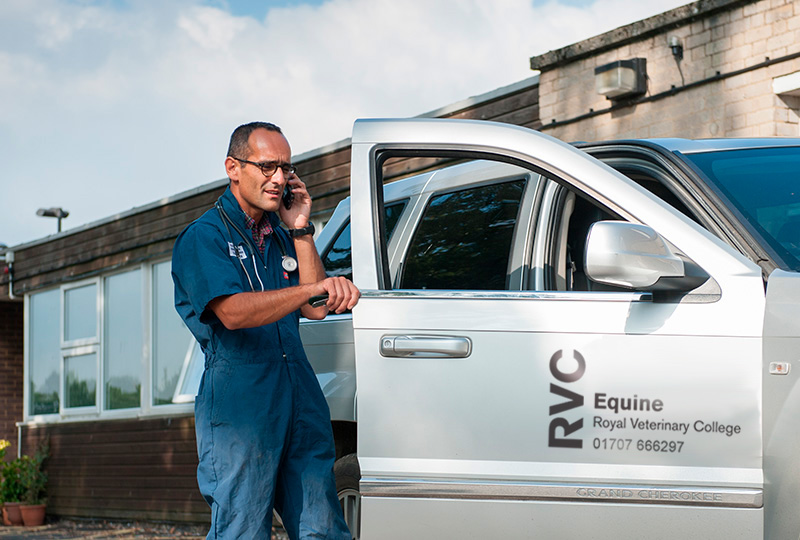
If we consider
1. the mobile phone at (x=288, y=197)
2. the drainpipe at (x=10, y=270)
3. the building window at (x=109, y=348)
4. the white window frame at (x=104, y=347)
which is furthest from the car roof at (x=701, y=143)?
the drainpipe at (x=10, y=270)

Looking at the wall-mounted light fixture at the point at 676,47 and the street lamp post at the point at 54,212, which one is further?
the street lamp post at the point at 54,212

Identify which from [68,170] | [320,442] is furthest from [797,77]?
[68,170]

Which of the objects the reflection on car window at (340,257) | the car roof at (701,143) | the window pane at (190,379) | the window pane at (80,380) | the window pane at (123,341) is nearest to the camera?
the car roof at (701,143)

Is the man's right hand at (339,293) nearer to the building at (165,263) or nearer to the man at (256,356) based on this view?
the man at (256,356)

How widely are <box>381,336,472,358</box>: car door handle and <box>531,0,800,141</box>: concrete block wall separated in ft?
16.3

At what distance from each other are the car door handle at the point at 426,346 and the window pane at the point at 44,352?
41.7ft

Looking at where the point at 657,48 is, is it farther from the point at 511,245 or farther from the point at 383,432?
the point at 383,432

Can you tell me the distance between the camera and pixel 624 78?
8211 millimetres

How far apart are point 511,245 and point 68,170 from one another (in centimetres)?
2374

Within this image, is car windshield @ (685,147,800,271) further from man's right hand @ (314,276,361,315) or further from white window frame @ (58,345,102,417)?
white window frame @ (58,345,102,417)

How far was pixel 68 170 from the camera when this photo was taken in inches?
1026

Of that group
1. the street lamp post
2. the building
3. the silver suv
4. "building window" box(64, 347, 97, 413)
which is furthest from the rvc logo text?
the street lamp post

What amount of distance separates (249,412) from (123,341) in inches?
429

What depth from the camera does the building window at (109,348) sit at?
12836 millimetres
